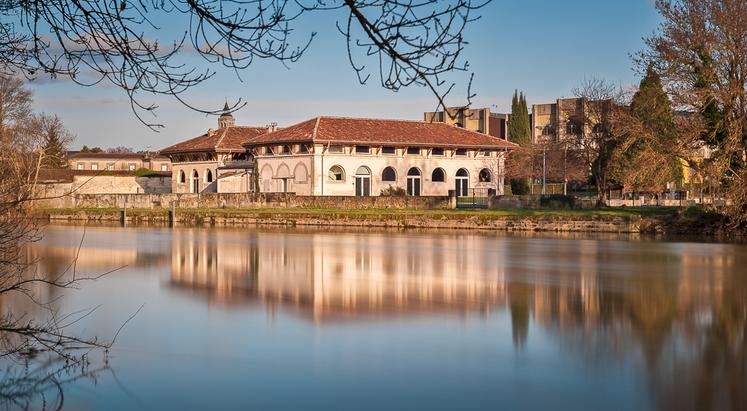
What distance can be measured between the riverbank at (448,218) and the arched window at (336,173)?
8.54 metres

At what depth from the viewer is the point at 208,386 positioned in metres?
8.45

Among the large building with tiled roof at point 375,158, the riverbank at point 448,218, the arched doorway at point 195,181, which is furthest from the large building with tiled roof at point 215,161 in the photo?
the riverbank at point 448,218

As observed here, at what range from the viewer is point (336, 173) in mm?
51938

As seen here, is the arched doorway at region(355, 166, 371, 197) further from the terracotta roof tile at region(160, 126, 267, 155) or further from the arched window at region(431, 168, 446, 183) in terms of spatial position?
the terracotta roof tile at region(160, 126, 267, 155)

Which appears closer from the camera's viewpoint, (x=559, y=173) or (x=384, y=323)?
(x=384, y=323)

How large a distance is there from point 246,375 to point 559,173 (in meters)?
53.4

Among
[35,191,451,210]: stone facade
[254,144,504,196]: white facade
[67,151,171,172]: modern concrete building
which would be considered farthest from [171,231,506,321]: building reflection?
[67,151,171,172]: modern concrete building

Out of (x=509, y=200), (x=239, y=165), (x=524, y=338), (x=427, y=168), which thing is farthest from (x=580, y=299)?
(x=239, y=165)

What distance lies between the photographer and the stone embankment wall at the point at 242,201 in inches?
1678

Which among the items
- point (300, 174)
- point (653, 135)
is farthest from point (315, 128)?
point (653, 135)

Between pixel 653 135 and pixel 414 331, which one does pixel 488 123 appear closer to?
pixel 653 135

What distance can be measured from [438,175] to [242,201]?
13.9m

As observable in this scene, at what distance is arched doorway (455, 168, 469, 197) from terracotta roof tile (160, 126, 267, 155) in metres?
14.4

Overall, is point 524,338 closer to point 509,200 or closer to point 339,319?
point 339,319
